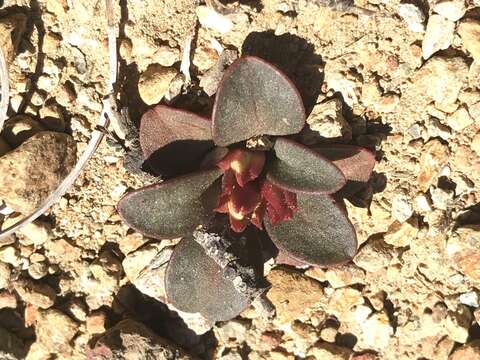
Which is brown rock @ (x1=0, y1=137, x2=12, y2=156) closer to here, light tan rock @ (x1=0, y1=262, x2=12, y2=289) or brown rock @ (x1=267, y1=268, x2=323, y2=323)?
light tan rock @ (x1=0, y1=262, x2=12, y2=289)

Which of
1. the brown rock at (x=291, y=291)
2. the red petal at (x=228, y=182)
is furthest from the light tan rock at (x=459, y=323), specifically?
the red petal at (x=228, y=182)

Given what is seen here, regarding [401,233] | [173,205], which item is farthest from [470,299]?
[173,205]

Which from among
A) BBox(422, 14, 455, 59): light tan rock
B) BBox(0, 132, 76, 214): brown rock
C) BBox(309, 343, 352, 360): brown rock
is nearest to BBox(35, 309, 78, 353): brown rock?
BBox(0, 132, 76, 214): brown rock

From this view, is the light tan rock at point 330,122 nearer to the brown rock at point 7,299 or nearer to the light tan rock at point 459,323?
the light tan rock at point 459,323

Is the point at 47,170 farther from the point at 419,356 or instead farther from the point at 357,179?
the point at 419,356

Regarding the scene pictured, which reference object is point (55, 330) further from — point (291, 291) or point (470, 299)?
point (470, 299)

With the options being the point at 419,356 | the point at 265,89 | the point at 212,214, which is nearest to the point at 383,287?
the point at 419,356
